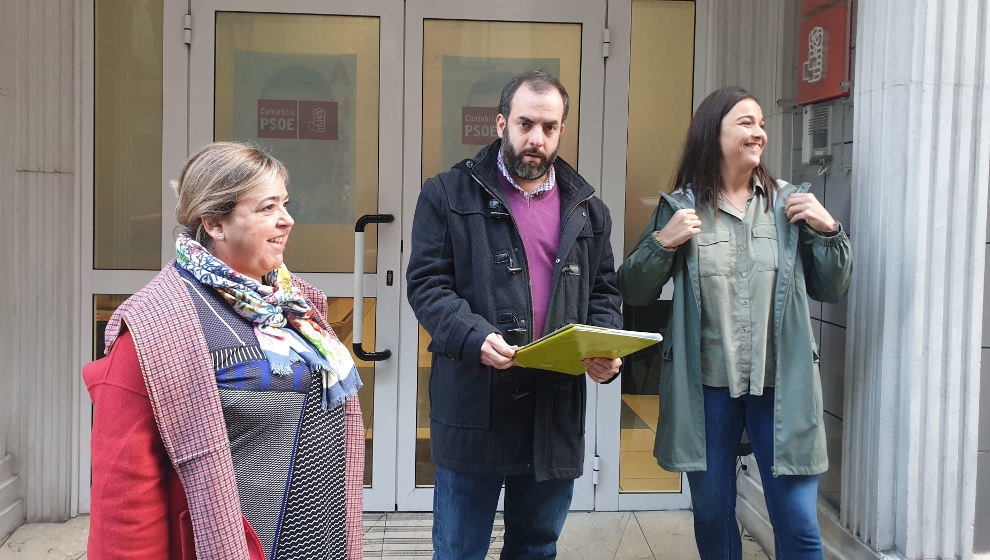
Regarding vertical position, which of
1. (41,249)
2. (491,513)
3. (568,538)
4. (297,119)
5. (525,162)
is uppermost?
(297,119)

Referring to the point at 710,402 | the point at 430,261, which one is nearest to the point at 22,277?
the point at 430,261

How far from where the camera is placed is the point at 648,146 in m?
4.05

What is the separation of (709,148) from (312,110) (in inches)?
78.3

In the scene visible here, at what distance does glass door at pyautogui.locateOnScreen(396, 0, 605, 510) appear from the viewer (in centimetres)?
392

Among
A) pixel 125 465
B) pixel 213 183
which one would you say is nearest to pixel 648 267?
pixel 213 183

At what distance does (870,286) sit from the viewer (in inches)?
113

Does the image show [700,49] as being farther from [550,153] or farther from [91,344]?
[91,344]

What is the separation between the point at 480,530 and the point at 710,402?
0.81 meters

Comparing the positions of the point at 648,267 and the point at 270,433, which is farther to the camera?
the point at 648,267

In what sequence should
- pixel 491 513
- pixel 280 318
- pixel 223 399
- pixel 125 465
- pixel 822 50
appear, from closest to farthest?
pixel 125 465 → pixel 223 399 → pixel 280 318 → pixel 491 513 → pixel 822 50

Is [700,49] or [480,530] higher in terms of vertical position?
[700,49]

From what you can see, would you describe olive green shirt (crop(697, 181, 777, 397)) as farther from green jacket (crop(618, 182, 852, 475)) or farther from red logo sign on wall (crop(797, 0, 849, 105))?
red logo sign on wall (crop(797, 0, 849, 105))

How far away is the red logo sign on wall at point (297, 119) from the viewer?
12.8ft

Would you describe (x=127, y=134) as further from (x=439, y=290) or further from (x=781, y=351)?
(x=781, y=351)
